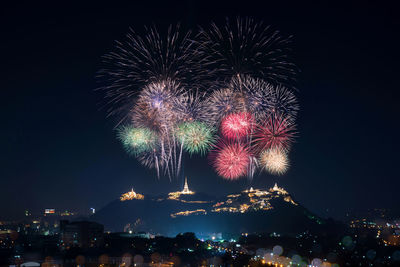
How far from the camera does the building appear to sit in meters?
64.1

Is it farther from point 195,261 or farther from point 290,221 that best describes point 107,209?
point 195,261

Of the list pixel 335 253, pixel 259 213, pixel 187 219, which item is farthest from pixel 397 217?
pixel 335 253

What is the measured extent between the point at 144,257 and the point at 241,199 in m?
109

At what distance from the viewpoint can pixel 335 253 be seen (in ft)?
172

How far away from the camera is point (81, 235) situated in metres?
64.4

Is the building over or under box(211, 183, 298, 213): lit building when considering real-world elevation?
under

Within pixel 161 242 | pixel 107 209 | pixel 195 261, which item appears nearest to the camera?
pixel 195 261

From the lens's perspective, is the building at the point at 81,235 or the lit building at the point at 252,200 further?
the lit building at the point at 252,200

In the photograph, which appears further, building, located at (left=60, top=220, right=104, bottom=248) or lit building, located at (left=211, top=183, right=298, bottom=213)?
lit building, located at (left=211, top=183, right=298, bottom=213)

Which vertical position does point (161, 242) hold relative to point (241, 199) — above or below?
below

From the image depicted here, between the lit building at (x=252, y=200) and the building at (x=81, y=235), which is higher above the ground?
the lit building at (x=252, y=200)

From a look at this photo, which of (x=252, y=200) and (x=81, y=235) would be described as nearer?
(x=81, y=235)

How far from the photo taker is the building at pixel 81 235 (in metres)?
64.1

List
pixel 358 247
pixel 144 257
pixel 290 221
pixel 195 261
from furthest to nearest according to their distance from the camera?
pixel 290 221 < pixel 358 247 < pixel 144 257 < pixel 195 261
